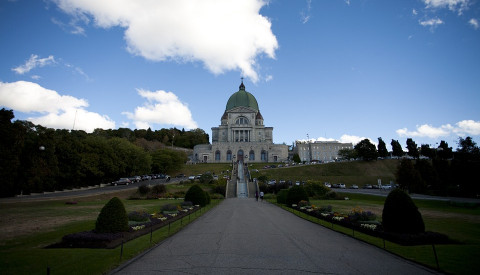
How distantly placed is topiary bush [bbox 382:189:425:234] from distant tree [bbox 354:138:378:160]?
79.3m

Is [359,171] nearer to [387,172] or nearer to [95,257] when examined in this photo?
[387,172]

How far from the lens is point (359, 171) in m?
79.2

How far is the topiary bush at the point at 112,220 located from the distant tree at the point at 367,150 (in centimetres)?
8522

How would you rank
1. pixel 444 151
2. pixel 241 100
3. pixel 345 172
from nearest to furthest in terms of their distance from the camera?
pixel 444 151
pixel 345 172
pixel 241 100

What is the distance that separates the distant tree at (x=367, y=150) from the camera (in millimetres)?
85750

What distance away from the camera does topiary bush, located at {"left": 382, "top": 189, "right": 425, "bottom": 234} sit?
493 inches

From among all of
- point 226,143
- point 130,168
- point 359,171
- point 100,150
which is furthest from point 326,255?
point 226,143

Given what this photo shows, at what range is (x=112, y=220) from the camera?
13.0 metres

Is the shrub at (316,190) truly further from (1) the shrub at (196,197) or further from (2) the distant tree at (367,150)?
(2) the distant tree at (367,150)

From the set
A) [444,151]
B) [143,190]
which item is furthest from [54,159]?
[444,151]

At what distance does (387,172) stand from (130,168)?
69210 millimetres

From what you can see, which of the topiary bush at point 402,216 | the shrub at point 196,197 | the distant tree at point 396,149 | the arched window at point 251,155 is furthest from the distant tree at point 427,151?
the topiary bush at point 402,216

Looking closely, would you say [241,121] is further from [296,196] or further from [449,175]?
[296,196]

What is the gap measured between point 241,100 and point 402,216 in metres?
106
